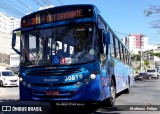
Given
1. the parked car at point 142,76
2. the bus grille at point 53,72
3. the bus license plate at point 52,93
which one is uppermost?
the bus grille at point 53,72

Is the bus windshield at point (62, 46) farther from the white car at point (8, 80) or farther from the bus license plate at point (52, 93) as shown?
the white car at point (8, 80)

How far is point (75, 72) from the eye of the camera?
973 centimetres

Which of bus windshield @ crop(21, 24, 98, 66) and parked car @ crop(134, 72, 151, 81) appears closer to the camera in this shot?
bus windshield @ crop(21, 24, 98, 66)

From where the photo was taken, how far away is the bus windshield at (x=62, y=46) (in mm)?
9922

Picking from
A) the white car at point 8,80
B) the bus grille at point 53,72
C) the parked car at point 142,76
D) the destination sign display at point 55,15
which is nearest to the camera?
the bus grille at point 53,72

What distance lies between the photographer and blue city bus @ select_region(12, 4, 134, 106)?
32.1 ft

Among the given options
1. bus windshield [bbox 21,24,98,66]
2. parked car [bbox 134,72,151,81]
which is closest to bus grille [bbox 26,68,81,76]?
bus windshield [bbox 21,24,98,66]

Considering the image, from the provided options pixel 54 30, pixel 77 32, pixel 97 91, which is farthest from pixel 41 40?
pixel 97 91

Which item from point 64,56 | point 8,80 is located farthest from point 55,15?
point 8,80

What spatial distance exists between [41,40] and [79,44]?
1.24 metres

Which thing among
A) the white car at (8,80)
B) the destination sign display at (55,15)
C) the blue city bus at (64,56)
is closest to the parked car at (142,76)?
the white car at (8,80)

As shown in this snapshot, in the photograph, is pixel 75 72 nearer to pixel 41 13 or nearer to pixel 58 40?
pixel 58 40

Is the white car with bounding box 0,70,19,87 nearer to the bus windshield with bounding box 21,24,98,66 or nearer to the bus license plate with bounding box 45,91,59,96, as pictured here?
the bus windshield with bounding box 21,24,98,66

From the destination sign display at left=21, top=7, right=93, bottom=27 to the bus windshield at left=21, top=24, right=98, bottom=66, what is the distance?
322 mm
